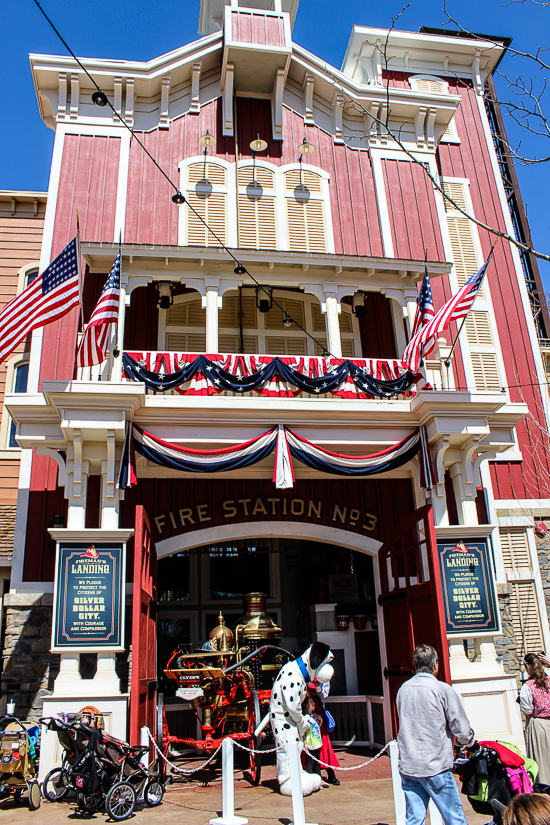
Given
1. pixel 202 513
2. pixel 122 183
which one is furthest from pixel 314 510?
pixel 122 183

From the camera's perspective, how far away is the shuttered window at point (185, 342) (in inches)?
543

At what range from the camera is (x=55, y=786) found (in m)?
7.93

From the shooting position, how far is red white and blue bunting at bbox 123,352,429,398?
10.8 metres

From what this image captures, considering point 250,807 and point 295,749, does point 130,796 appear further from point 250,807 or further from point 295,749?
point 295,749

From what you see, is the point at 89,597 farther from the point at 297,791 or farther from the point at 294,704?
the point at 297,791

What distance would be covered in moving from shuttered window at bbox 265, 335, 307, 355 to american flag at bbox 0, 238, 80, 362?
5.12 m

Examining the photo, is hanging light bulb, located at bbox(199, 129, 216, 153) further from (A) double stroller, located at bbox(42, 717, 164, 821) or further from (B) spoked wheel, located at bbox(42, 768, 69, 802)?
(B) spoked wheel, located at bbox(42, 768, 69, 802)

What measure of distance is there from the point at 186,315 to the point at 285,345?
7.16 ft

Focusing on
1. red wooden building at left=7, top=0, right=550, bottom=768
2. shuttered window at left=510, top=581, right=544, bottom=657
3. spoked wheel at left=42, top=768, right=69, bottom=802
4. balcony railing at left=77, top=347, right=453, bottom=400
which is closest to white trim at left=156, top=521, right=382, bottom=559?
red wooden building at left=7, top=0, right=550, bottom=768

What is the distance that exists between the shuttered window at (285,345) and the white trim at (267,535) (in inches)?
154

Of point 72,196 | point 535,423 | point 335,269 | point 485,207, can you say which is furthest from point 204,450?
point 485,207

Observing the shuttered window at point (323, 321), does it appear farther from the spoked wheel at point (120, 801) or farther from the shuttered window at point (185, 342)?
the spoked wheel at point (120, 801)

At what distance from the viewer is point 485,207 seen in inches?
658

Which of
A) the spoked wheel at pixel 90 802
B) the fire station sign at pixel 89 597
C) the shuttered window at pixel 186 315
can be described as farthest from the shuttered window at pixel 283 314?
the spoked wheel at pixel 90 802
